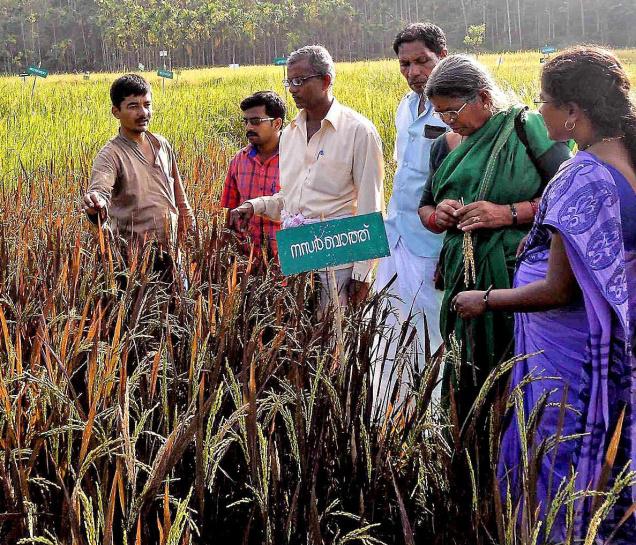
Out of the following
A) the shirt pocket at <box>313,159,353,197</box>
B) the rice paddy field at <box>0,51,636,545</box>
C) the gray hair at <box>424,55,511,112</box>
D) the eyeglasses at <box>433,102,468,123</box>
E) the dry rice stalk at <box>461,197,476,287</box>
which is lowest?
the rice paddy field at <box>0,51,636,545</box>

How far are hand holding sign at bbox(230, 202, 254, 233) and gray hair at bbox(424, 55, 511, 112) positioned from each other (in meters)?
0.89

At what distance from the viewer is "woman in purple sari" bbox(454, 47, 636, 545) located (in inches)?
47.8

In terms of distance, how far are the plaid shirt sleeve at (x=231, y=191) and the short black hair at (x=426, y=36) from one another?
2.65 feet

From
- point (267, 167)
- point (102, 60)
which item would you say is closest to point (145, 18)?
point (102, 60)

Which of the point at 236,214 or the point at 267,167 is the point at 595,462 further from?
the point at 267,167

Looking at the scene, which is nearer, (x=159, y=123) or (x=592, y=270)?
(x=592, y=270)

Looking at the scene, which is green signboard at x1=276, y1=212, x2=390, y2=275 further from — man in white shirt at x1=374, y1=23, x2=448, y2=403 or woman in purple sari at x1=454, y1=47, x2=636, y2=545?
man in white shirt at x1=374, y1=23, x2=448, y2=403

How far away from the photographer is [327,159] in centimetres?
224

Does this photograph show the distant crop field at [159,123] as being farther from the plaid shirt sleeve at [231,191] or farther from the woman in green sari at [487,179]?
the woman in green sari at [487,179]

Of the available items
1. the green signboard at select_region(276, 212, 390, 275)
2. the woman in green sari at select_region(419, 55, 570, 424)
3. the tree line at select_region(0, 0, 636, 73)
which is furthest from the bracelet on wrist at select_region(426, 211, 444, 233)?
the tree line at select_region(0, 0, 636, 73)

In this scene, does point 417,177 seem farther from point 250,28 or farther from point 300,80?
point 250,28

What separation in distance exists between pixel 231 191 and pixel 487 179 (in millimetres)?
1274

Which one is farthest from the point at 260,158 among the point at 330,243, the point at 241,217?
the point at 330,243

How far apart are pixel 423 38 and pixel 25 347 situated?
56.2 inches
